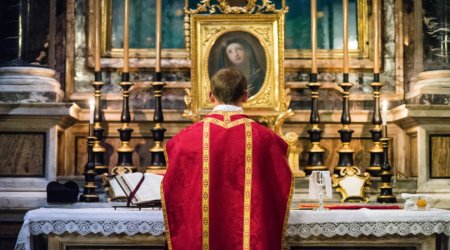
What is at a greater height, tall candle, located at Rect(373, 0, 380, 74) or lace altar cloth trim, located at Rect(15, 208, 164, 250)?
tall candle, located at Rect(373, 0, 380, 74)

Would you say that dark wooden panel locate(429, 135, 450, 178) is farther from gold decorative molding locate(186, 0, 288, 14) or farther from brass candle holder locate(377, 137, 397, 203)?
gold decorative molding locate(186, 0, 288, 14)

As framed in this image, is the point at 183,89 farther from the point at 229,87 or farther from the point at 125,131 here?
the point at 229,87

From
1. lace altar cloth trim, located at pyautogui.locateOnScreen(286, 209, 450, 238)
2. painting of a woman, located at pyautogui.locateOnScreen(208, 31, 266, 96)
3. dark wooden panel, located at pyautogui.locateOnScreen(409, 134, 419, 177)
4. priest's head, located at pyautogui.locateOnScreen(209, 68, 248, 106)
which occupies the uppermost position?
painting of a woman, located at pyautogui.locateOnScreen(208, 31, 266, 96)

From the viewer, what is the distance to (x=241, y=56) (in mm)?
7371

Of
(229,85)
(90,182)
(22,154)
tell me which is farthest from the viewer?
(22,154)

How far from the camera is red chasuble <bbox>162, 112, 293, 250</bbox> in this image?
4.87 meters

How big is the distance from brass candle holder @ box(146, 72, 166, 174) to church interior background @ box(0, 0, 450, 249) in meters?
0.02

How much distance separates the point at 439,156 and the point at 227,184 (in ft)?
9.11

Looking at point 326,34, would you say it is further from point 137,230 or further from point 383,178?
point 137,230

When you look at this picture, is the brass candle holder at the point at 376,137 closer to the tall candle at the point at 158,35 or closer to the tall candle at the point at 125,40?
the tall candle at the point at 158,35

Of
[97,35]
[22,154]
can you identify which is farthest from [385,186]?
[22,154]

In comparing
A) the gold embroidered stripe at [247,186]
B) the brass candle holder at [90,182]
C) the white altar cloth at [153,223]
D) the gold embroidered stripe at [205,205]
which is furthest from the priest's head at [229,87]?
the brass candle holder at [90,182]

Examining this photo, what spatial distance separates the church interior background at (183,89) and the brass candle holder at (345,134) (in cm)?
1

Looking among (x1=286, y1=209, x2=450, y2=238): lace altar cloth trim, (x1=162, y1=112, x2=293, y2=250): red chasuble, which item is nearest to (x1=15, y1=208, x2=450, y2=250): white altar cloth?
(x1=286, y1=209, x2=450, y2=238): lace altar cloth trim
